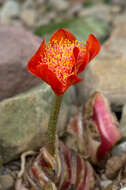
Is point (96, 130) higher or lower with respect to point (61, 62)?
lower

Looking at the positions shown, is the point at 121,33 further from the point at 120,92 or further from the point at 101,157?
the point at 101,157

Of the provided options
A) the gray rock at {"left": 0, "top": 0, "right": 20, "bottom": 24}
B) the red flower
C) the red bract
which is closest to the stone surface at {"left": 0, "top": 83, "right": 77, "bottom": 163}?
the red bract

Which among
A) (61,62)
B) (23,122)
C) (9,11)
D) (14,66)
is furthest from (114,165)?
(9,11)

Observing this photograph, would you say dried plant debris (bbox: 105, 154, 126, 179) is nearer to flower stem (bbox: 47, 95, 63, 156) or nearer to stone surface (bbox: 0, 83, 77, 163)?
flower stem (bbox: 47, 95, 63, 156)

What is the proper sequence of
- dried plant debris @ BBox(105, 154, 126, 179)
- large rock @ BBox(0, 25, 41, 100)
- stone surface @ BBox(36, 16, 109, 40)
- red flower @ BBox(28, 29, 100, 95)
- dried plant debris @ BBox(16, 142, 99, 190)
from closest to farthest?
red flower @ BBox(28, 29, 100, 95), dried plant debris @ BBox(16, 142, 99, 190), dried plant debris @ BBox(105, 154, 126, 179), large rock @ BBox(0, 25, 41, 100), stone surface @ BBox(36, 16, 109, 40)

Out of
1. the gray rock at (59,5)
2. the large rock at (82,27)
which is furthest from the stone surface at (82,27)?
the gray rock at (59,5)

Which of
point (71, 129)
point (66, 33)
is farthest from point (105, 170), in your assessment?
point (66, 33)

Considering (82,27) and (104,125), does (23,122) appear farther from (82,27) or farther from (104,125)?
(82,27)

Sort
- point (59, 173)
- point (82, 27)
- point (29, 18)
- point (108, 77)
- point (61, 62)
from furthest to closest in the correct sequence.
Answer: point (29, 18)
point (82, 27)
point (108, 77)
point (59, 173)
point (61, 62)
